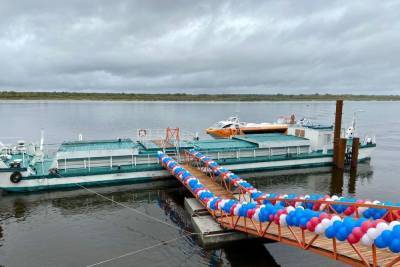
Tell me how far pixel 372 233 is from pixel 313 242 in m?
4.53

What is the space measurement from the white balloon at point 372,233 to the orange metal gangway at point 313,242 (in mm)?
693

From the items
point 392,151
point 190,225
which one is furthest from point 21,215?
point 392,151

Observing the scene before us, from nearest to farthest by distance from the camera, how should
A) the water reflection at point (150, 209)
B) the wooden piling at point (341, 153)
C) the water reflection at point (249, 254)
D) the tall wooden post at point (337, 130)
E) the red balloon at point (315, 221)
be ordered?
1. the red balloon at point (315, 221)
2. the water reflection at point (249, 254)
3. the water reflection at point (150, 209)
4. the tall wooden post at point (337, 130)
5. the wooden piling at point (341, 153)

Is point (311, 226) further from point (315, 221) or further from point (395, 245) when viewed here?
point (395, 245)

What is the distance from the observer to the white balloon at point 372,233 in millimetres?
11131

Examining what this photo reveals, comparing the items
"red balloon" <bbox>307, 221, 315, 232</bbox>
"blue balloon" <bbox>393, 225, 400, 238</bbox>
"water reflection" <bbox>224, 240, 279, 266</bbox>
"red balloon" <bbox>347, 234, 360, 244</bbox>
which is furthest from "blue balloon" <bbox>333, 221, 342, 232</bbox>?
"water reflection" <bbox>224, 240, 279, 266</bbox>

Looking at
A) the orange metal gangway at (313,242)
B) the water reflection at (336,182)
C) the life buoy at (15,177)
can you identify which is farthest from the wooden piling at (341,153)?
the life buoy at (15,177)

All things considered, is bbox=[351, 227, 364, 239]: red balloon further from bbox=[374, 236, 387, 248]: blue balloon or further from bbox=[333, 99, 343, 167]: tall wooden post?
bbox=[333, 99, 343, 167]: tall wooden post

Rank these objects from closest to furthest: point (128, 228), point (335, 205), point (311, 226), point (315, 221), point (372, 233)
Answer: point (372, 233)
point (315, 221)
point (311, 226)
point (335, 205)
point (128, 228)

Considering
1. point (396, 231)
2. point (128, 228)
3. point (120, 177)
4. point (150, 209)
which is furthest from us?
point (120, 177)

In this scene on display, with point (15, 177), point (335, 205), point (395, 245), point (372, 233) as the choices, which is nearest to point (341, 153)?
point (335, 205)

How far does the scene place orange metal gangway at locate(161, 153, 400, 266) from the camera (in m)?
13.0

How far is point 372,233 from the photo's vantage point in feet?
36.8

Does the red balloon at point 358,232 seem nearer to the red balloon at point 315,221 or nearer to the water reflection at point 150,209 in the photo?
the red balloon at point 315,221
